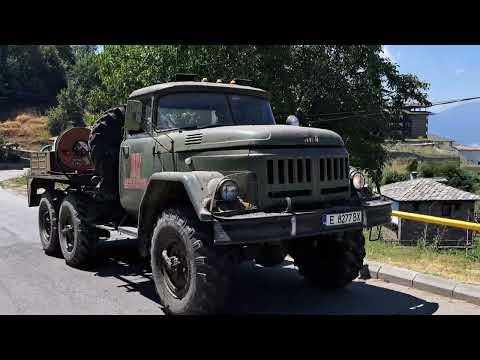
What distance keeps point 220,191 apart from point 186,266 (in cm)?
92

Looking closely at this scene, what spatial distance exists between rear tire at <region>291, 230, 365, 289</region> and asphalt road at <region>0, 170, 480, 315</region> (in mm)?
155

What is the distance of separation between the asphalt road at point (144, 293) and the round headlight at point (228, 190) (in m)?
1.38

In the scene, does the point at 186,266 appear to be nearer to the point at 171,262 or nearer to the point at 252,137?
the point at 171,262

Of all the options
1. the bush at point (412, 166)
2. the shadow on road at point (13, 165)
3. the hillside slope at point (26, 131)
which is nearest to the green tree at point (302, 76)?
the shadow on road at point (13, 165)

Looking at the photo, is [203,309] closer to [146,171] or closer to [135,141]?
[146,171]

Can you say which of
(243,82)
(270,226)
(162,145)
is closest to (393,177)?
(243,82)

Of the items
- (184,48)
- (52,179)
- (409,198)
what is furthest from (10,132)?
(52,179)

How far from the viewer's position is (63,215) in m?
7.80

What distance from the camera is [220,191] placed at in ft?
15.1

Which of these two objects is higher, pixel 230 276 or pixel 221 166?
pixel 221 166

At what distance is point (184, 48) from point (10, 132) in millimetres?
43999

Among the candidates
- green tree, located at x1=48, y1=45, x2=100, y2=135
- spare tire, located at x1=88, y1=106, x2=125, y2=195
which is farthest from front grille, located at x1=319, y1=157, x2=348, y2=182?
green tree, located at x1=48, y1=45, x2=100, y2=135

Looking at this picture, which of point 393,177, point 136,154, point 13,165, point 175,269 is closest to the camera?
point 175,269

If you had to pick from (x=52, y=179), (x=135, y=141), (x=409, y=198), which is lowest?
(x=409, y=198)
